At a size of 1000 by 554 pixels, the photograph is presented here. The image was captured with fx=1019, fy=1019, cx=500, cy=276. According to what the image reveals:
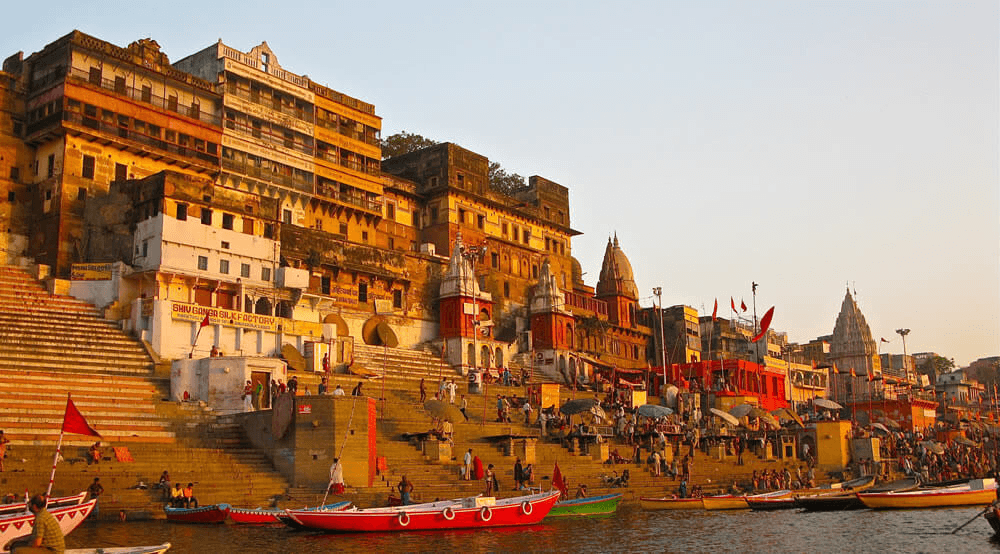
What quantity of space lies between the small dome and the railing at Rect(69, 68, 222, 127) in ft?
102

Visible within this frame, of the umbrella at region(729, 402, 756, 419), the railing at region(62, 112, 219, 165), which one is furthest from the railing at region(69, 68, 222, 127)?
the umbrella at region(729, 402, 756, 419)

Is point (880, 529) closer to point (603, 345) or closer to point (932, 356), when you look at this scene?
point (603, 345)

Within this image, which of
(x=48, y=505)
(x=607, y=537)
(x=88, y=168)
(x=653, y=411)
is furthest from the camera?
(x=88, y=168)

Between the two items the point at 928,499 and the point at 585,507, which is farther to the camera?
the point at 928,499

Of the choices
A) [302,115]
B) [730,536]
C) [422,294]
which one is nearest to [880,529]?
[730,536]

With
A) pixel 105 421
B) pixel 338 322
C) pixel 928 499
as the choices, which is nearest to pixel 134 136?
pixel 338 322

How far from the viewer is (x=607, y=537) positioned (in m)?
23.5

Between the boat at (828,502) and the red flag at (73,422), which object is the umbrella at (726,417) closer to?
the boat at (828,502)

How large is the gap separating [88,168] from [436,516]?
27069 millimetres

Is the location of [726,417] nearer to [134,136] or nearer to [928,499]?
[928,499]

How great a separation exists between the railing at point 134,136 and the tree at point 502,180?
28.2 m

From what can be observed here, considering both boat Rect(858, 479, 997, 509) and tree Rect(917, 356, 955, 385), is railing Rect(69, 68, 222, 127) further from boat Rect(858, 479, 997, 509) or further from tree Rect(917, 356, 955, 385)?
tree Rect(917, 356, 955, 385)

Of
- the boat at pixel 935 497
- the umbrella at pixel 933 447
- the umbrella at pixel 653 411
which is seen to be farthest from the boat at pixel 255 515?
the umbrella at pixel 933 447

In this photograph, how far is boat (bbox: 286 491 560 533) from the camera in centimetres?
2300
